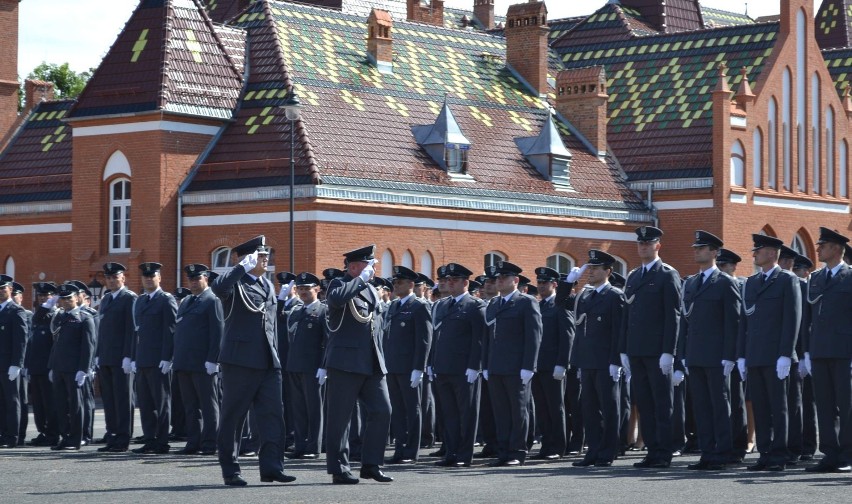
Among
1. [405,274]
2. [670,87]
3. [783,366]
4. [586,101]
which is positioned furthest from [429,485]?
[670,87]

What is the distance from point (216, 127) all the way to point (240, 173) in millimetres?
1762

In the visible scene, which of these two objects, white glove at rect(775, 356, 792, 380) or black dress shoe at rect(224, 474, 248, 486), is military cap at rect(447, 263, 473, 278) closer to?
white glove at rect(775, 356, 792, 380)

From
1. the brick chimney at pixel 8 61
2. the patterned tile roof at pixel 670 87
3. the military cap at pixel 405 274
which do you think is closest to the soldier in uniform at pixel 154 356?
the military cap at pixel 405 274

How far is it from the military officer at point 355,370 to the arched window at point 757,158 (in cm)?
3002

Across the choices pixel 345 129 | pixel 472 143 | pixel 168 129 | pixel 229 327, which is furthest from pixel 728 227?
pixel 229 327

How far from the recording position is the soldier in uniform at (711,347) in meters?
15.7

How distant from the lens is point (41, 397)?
20906 mm

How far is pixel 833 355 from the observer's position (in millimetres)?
15148

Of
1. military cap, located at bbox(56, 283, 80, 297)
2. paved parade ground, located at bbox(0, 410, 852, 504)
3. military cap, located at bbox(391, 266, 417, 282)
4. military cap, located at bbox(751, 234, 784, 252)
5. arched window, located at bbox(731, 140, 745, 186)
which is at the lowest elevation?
paved parade ground, located at bbox(0, 410, 852, 504)

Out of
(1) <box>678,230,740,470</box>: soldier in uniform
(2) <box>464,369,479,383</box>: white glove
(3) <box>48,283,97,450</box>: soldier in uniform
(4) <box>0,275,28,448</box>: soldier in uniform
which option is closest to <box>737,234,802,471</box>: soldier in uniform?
(1) <box>678,230,740,470</box>: soldier in uniform

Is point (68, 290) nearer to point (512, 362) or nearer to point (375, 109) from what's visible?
point (512, 362)

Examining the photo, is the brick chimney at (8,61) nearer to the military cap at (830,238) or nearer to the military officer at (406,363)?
the military officer at (406,363)

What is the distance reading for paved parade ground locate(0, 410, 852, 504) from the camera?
1305 cm

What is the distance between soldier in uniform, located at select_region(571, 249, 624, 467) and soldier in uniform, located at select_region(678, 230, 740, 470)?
89 cm
